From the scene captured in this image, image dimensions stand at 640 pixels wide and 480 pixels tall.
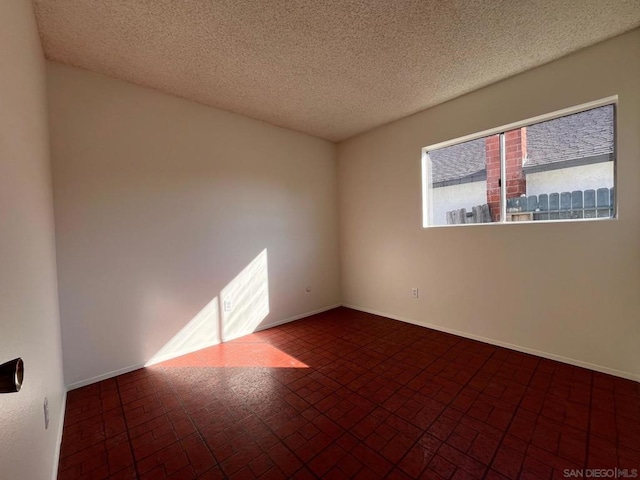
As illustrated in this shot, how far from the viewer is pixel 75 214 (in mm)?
2268

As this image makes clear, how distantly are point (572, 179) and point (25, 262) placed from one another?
386cm

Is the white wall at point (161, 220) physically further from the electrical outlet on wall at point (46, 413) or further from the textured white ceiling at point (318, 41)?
the electrical outlet on wall at point (46, 413)

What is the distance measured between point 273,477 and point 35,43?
10.0 feet

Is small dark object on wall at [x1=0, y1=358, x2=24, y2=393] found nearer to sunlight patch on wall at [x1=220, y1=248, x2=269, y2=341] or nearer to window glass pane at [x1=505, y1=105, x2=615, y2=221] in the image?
sunlight patch on wall at [x1=220, y1=248, x2=269, y2=341]

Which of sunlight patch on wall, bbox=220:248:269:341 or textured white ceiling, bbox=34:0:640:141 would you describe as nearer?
textured white ceiling, bbox=34:0:640:141

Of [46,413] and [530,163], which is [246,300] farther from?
[530,163]

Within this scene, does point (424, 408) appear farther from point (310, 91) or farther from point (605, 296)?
point (310, 91)

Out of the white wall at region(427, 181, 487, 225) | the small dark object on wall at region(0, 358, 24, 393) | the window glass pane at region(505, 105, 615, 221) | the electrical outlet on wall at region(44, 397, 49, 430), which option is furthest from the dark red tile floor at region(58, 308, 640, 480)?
the white wall at region(427, 181, 487, 225)

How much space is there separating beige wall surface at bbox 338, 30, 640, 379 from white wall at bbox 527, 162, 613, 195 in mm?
158

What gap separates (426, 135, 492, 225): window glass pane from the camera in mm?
2939

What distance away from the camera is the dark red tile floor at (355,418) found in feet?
4.82

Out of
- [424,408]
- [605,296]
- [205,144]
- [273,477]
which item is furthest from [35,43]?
[605,296]

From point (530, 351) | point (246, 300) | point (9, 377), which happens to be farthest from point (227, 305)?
point (530, 351)

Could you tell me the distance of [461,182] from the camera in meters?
3.15
